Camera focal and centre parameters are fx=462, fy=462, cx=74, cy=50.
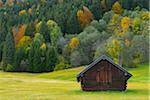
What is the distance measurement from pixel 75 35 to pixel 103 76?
96637mm

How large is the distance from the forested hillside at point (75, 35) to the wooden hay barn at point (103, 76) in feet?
169

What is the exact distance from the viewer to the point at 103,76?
5928cm

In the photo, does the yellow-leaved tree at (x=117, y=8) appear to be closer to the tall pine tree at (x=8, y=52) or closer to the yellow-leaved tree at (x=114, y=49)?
the tall pine tree at (x=8, y=52)

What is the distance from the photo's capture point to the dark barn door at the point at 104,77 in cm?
5847

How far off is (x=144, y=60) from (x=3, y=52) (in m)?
49.6

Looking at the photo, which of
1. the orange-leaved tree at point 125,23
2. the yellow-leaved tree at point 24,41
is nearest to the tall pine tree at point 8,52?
the yellow-leaved tree at point 24,41

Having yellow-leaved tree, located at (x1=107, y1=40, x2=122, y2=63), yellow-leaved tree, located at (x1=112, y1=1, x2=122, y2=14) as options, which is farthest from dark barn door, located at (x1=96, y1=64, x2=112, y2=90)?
yellow-leaved tree, located at (x1=112, y1=1, x2=122, y2=14)

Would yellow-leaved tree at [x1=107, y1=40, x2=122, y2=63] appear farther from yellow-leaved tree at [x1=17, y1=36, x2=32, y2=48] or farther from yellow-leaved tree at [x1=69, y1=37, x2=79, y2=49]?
yellow-leaved tree at [x1=17, y1=36, x2=32, y2=48]

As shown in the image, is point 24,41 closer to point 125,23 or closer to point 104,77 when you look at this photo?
point 125,23

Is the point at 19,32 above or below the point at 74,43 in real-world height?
above

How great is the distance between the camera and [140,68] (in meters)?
110

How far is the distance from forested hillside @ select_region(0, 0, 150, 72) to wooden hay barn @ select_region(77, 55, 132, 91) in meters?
51.6

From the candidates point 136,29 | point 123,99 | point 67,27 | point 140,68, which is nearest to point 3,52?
point 67,27

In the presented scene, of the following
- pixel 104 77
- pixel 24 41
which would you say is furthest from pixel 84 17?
pixel 104 77
